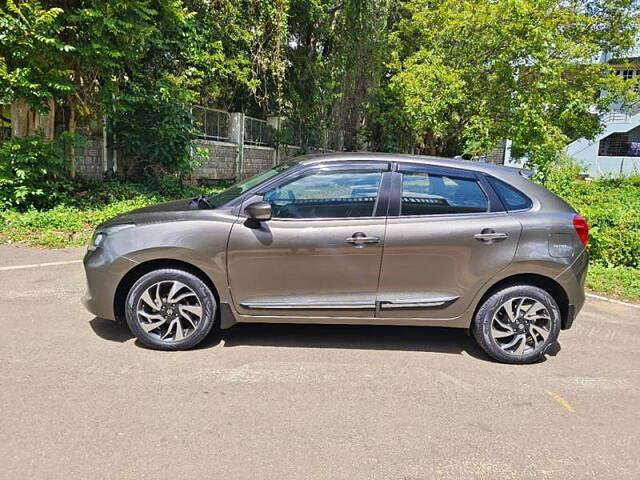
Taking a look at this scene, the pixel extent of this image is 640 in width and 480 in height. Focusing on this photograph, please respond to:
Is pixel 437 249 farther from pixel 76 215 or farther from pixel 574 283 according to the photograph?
pixel 76 215

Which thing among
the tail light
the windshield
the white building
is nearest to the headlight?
the windshield

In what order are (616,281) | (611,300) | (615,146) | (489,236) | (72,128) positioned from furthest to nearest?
(615,146)
(72,128)
(616,281)
(611,300)
(489,236)

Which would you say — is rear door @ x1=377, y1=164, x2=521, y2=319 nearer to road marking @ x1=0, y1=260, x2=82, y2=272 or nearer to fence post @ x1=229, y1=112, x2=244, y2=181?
road marking @ x1=0, y1=260, x2=82, y2=272

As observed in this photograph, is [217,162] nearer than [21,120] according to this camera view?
No

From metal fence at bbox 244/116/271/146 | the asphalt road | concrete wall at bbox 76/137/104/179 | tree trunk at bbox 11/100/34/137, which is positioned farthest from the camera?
metal fence at bbox 244/116/271/146

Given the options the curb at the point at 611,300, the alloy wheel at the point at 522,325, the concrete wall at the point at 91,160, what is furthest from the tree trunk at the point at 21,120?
the curb at the point at 611,300

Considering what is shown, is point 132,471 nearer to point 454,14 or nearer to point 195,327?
point 195,327

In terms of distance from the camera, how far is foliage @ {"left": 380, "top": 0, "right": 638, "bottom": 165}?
47.5 ft

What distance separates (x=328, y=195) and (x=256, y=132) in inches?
556

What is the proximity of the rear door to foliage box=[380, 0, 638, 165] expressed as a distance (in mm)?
10126

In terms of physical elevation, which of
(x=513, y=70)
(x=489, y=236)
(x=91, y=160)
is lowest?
(x=489, y=236)

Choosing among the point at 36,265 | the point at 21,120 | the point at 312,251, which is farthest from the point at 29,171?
the point at 312,251

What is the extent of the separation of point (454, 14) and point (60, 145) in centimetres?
1445

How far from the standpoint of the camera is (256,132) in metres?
17.3
